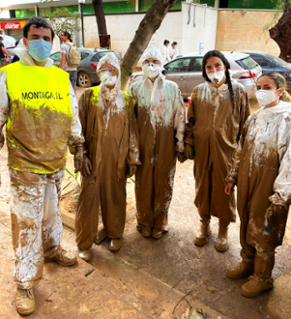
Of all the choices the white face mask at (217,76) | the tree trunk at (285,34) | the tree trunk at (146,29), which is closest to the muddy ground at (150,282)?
the white face mask at (217,76)

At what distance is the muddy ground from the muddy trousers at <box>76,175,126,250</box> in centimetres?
27

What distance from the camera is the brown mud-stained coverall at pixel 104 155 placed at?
2.86 m

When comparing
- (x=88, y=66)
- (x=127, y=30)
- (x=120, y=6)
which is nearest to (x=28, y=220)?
(x=88, y=66)

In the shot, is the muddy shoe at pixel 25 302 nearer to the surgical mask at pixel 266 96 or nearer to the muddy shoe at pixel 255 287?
the muddy shoe at pixel 255 287

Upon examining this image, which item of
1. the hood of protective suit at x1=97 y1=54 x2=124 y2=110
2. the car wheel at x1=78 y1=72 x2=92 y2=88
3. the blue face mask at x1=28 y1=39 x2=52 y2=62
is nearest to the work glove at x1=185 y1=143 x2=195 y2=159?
the hood of protective suit at x1=97 y1=54 x2=124 y2=110

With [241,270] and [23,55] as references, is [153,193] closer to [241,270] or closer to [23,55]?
[241,270]

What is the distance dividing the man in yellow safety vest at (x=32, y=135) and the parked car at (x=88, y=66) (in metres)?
8.75

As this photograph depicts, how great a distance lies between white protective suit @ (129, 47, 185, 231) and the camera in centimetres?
304

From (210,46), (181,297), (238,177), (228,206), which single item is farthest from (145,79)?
(210,46)

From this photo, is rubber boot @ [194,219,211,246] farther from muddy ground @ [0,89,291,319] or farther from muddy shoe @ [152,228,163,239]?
muddy shoe @ [152,228,163,239]

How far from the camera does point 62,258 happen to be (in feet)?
9.03

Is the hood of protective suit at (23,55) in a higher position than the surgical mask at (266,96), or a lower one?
higher

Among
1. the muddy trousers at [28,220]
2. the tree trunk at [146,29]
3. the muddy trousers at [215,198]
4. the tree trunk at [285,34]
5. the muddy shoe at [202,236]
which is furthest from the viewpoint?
the tree trunk at [285,34]

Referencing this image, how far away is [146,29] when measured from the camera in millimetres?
3734
